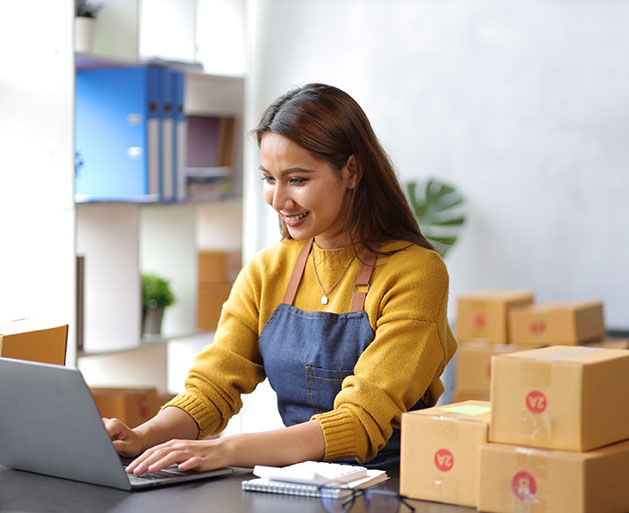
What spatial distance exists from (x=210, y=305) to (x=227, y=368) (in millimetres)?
1990

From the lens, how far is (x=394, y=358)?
5.89 feet

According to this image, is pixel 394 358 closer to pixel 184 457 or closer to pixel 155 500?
pixel 184 457

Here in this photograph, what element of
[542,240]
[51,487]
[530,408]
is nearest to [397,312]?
[530,408]

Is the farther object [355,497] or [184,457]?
[184,457]

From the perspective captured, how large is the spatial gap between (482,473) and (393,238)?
0.75 meters

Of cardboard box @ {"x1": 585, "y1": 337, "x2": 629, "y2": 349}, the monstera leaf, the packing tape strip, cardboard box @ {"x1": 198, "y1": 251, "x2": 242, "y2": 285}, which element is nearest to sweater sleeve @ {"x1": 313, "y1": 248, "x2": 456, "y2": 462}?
the packing tape strip

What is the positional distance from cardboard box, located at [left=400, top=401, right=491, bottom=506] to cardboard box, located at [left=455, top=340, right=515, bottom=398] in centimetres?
217

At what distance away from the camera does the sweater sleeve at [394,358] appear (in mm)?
1729

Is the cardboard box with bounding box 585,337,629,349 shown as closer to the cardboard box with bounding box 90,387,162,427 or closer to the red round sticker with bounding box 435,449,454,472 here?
the cardboard box with bounding box 90,387,162,427

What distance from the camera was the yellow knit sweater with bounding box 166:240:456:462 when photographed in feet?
5.73

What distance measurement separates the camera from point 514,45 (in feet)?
13.2

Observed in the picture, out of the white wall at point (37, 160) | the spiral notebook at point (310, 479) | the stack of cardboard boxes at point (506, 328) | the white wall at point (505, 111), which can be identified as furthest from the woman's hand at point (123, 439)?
the white wall at point (505, 111)

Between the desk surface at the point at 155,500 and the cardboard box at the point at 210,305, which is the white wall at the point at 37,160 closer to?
the cardboard box at the point at 210,305

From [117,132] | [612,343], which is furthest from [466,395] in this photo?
[117,132]
